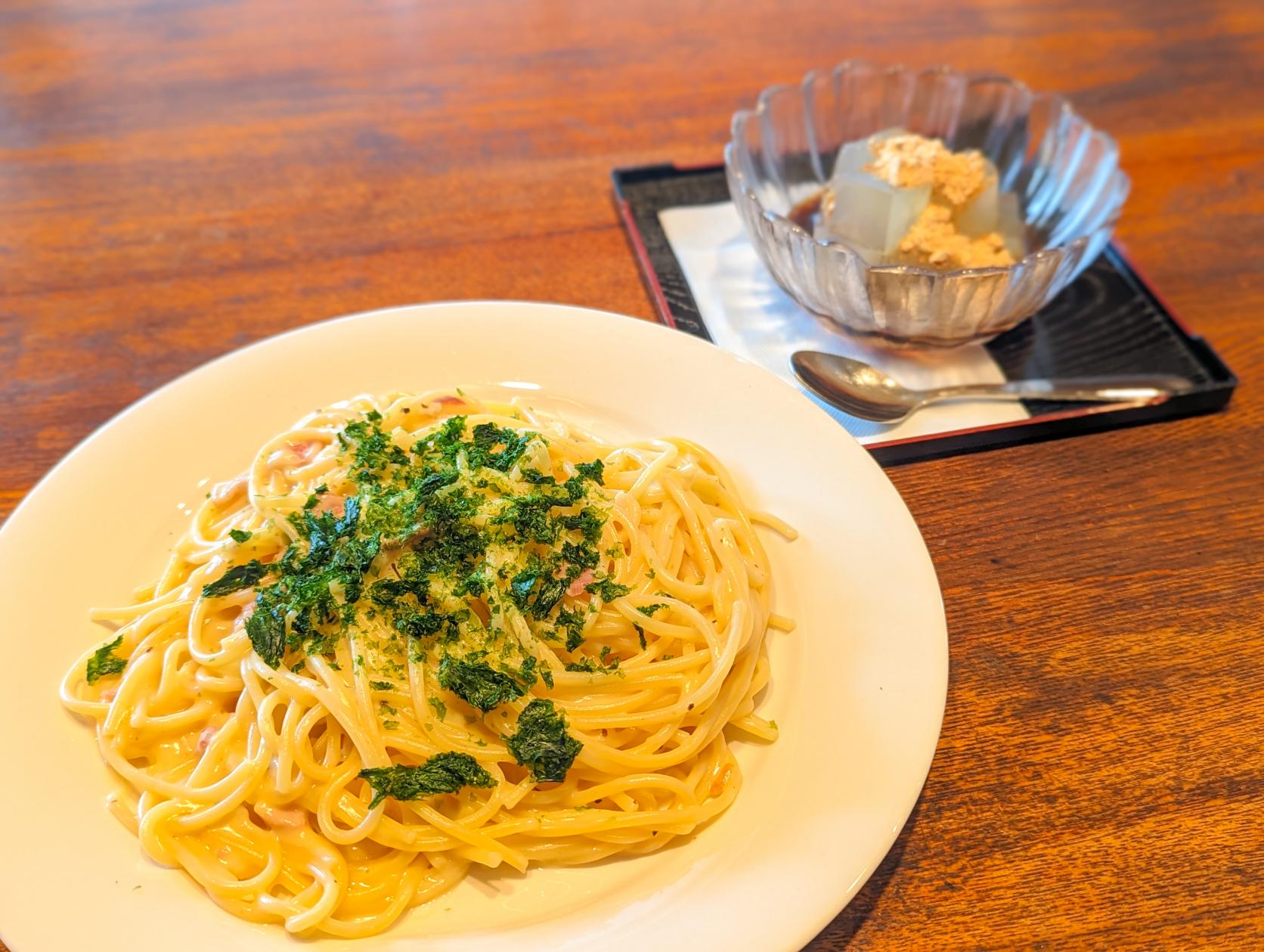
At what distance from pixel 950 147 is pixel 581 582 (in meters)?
2.23

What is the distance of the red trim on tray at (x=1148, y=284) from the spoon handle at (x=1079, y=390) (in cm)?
26

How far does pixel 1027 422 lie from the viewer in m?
2.46

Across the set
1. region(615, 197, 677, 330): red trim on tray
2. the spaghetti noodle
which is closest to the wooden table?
region(615, 197, 677, 330): red trim on tray

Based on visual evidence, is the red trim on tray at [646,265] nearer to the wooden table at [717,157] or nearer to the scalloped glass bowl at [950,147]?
the wooden table at [717,157]

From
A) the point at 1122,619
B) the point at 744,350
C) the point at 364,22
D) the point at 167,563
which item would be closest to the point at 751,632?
the point at 1122,619

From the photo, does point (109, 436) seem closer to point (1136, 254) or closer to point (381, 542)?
point (381, 542)

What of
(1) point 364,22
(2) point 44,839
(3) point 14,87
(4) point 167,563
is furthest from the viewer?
(1) point 364,22

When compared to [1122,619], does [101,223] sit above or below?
above

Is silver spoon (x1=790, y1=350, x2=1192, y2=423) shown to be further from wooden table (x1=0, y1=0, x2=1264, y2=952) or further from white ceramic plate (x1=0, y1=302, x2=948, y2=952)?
white ceramic plate (x1=0, y1=302, x2=948, y2=952)

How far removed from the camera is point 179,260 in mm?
3035

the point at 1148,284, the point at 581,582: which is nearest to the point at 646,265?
the point at 581,582

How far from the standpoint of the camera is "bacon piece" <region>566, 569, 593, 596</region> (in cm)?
188

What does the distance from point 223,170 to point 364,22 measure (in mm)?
1211

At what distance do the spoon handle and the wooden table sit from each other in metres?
0.11
